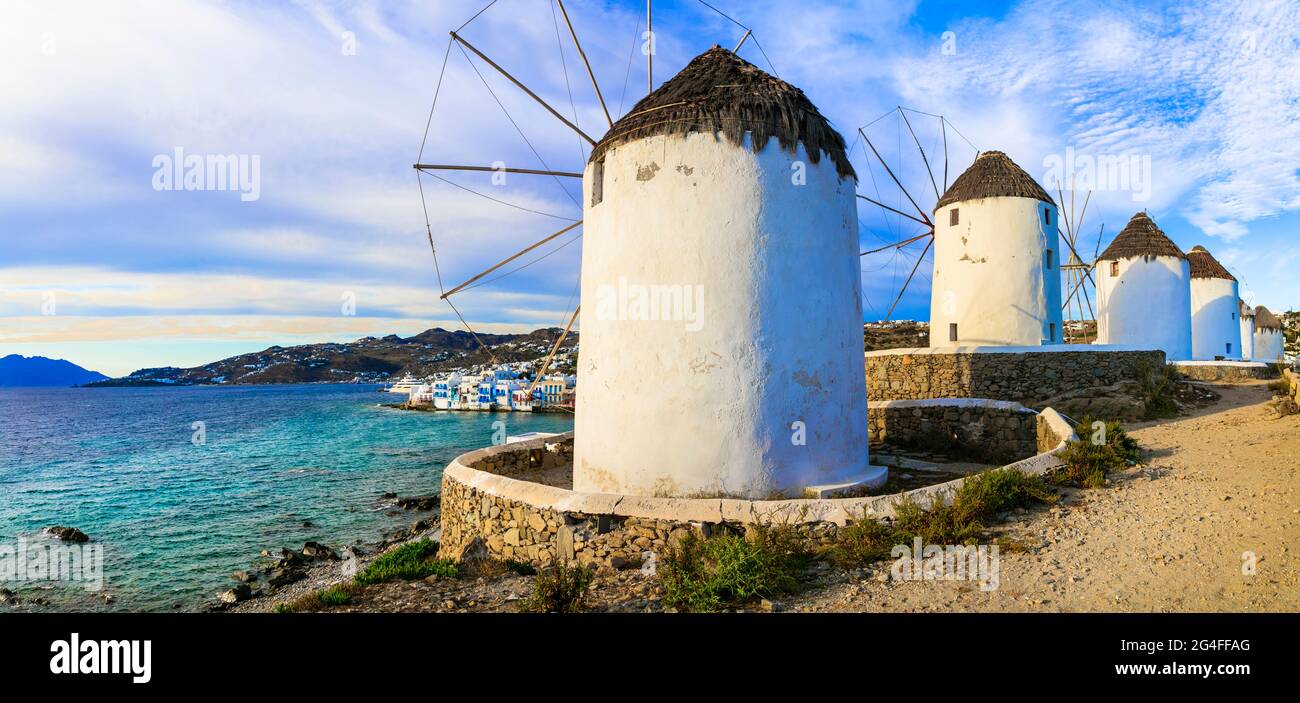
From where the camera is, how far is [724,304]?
6.75 metres

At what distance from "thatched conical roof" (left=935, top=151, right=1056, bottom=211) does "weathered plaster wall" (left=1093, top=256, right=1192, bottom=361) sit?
795cm

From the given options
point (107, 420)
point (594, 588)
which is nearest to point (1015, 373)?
point (594, 588)

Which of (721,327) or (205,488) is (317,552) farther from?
(205,488)

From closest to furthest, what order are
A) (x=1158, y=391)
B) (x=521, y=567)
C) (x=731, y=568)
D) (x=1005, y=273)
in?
(x=731, y=568), (x=521, y=567), (x=1158, y=391), (x=1005, y=273)

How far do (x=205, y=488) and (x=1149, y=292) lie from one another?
3424cm

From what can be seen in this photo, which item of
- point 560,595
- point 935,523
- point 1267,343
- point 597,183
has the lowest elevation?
point 560,595

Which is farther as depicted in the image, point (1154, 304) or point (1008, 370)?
point (1154, 304)

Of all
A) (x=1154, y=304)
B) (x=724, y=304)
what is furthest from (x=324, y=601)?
(x=1154, y=304)

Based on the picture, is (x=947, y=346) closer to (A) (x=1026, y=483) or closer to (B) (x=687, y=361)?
(A) (x=1026, y=483)

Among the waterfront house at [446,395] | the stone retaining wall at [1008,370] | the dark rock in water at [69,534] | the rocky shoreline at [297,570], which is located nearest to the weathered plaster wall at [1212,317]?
the stone retaining wall at [1008,370]

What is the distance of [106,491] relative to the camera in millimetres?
23422

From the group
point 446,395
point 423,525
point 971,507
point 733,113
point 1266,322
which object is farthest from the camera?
point 446,395

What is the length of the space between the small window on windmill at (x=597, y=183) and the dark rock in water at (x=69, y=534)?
1666 cm
